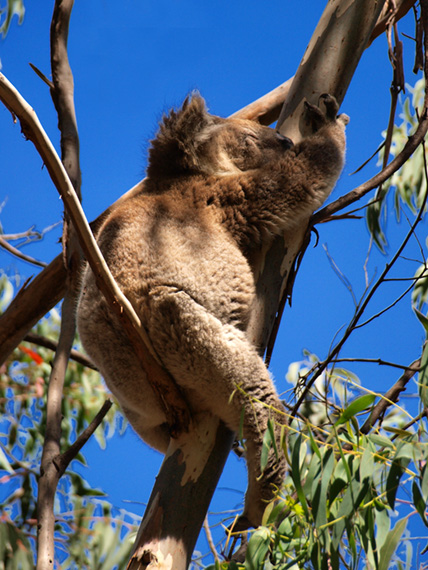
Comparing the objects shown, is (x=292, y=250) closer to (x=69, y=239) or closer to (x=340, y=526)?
(x=340, y=526)

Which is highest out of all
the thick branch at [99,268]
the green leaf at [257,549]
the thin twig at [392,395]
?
the thin twig at [392,395]

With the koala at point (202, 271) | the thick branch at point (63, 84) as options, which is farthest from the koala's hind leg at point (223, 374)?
the thick branch at point (63, 84)

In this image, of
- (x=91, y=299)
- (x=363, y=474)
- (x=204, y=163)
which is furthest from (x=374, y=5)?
(x=363, y=474)

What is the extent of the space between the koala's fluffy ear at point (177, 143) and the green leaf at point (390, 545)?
1.48 meters

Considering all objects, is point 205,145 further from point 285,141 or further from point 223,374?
point 223,374

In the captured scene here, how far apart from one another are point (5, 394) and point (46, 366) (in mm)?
348

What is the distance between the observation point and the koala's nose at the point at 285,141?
7.50 ft

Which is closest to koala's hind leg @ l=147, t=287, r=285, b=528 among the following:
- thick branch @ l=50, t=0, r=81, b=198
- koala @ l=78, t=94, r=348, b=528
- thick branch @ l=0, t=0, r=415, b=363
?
koala @ l=78, t=94, r=348, b=528

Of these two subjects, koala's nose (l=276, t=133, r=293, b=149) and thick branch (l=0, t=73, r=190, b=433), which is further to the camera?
koala's nose (l=276, t=133, r=293, b=149)

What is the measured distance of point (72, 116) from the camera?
3.25 metres

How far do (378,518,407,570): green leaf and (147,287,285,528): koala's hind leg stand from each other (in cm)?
39

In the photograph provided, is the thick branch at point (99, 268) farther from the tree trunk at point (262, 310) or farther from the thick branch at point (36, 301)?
the thick branch at point (36, 301)

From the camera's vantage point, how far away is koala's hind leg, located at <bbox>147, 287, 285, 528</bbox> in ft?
6.14

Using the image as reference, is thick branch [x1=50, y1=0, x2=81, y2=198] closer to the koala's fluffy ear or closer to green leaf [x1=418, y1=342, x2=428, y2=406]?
the koala's fluffy ear
